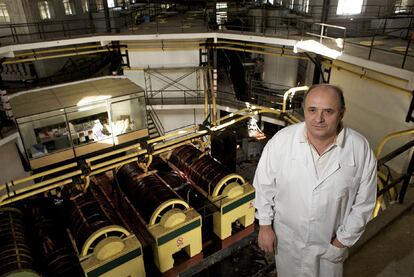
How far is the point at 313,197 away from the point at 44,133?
28.6 ft

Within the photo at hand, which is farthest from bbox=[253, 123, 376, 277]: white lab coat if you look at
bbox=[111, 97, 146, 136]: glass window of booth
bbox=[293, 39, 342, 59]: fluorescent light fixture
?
bbox=[111, 97, 146, 136]: glass window of booth

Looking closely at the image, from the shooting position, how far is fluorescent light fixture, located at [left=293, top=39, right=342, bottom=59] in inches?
320

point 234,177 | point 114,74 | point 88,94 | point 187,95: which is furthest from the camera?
point 187,95

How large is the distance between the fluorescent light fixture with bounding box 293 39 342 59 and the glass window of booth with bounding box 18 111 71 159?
7.57 metres

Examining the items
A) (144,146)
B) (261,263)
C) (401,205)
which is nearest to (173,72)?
(144,146)

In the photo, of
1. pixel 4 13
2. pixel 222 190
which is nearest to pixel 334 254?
pixel 222 190

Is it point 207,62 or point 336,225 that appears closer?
point 336,225

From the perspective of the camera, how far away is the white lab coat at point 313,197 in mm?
2115

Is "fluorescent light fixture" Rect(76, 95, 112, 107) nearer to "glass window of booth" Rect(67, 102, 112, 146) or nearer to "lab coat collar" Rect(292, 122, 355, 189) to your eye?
"glass window of booth" Rect(67, 102, 112, 146)

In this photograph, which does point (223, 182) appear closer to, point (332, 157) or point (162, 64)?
point (332, 157)

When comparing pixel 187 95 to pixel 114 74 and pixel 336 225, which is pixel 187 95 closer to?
pixel 114 74

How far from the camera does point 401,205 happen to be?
4.10 meters

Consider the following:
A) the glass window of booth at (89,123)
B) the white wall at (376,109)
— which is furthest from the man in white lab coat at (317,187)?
the glass window of booth at (89,123)

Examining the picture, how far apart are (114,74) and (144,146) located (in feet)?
21.8
